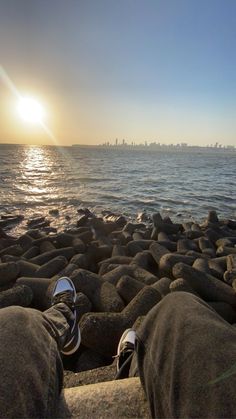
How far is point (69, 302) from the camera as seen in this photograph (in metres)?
4.13

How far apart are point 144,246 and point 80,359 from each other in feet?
15.2

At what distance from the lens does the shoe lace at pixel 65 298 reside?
13.5 ft

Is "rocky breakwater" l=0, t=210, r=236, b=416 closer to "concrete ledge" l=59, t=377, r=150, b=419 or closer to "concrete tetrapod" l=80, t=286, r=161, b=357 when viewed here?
"concrete tetrapod" l=80, t=286, r=161, b=357

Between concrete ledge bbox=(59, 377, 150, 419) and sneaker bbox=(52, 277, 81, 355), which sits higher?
concrete ledge bbox=(59, 377, 150, 419)

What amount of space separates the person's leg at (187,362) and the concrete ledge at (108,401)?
15cm

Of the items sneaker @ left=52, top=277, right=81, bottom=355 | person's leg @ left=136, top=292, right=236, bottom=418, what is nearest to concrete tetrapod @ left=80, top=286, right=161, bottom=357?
sneaker @ left=52, top=277, right=81, bottom=355

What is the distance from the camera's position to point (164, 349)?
6.30 feet

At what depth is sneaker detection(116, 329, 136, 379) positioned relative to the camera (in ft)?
8.76

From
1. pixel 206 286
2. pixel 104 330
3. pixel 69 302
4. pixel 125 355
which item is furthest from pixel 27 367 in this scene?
pixel 206 286

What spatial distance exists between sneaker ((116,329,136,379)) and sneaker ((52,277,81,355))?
46 cm

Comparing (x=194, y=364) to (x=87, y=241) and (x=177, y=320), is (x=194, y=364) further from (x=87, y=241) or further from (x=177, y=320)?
(x=87, y=241)

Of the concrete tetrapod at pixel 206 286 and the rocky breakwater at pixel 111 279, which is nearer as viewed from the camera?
the rocky breakwater at pixel 111 279

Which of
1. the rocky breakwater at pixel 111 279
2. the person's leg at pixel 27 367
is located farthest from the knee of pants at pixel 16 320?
the rocky breakwater at pixel 111 279

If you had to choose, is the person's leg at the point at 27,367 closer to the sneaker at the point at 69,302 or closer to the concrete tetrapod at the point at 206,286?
the sneaker at the point at 69,302
